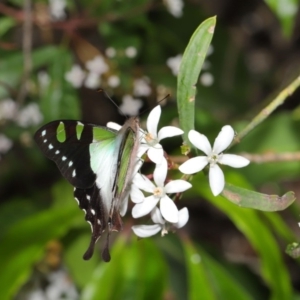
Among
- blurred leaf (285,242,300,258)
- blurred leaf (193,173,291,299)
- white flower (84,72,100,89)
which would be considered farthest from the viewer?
white flower (84,72,100,89)

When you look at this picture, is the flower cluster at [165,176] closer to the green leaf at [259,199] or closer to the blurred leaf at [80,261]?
the green leaf at [259,199]

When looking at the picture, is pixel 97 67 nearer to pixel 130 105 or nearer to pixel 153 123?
pixel 130 105

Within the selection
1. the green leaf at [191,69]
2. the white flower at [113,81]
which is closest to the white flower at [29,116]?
the white flower at [113,81]

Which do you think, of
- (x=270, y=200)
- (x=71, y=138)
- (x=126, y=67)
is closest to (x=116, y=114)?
(x=126, y=67)

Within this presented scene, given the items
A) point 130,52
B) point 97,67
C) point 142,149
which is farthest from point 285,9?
point 142,149

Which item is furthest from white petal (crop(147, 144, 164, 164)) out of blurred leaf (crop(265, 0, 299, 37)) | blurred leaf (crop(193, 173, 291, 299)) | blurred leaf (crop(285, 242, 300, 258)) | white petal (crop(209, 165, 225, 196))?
blurred leaf (crop(265, 0, 299, 37))

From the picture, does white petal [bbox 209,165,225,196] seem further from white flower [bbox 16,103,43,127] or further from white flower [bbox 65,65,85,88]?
white flower [bbox 16,103,43,127]
